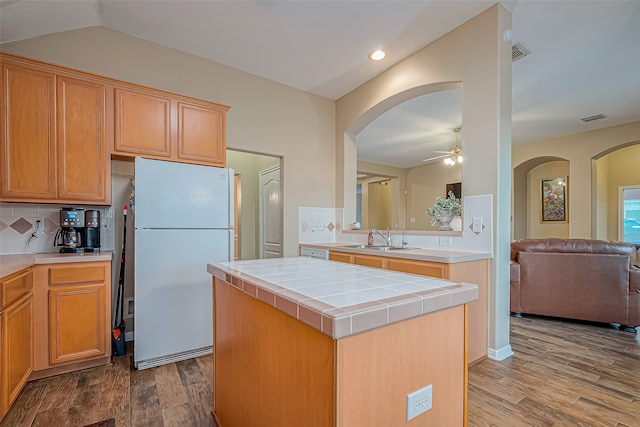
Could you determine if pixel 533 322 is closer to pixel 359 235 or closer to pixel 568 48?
pixel 359 235

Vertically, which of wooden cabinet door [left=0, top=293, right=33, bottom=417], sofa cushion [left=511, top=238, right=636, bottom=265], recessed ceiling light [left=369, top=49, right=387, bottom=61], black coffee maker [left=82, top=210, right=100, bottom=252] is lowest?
wooden cabinet door [left=0, top=293, right=33, bottom=417]

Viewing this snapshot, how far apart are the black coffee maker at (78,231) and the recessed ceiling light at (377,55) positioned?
3.04 metres

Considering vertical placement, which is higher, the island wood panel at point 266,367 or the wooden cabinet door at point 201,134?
the wooden cabinet door at point 201,134

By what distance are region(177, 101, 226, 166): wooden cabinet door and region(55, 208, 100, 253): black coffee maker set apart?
0.89 m

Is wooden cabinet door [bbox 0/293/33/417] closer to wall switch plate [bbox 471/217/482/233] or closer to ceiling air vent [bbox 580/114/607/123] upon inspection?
wall switch plate [bbox 471/217/482/233]

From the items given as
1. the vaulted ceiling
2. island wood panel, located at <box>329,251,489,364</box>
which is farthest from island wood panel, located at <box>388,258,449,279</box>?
the vaulted ceiling

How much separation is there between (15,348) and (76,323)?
0.43 m

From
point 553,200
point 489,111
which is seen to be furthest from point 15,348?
point 553,200

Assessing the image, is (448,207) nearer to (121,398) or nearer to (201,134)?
(201,134)

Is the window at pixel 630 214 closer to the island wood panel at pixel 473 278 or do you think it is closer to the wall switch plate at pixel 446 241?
the wall switch plate at pixel 446 241

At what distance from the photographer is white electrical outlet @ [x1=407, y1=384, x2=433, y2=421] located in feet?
3.24

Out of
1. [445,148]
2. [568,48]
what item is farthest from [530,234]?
[568,48]

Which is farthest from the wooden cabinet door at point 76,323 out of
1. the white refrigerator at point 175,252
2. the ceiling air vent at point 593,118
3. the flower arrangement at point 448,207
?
the ceiling air vent at point 593,118

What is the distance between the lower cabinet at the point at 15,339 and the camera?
66.0 inches
